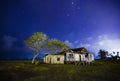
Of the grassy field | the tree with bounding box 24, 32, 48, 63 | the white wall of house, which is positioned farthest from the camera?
the white wall of house

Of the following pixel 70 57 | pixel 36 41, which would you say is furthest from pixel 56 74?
pixel 70 57

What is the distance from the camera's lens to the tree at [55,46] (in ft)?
52.7

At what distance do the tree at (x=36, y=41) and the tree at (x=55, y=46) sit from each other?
0.58 metres

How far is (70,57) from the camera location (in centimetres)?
1797

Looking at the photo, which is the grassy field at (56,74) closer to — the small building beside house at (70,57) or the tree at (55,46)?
the tree at (55,46)

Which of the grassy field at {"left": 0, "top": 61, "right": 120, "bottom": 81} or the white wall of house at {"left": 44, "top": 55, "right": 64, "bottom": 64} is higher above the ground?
the white wall of house at {"left": 44, "top": 55, "right": 64, "bottom": 64}

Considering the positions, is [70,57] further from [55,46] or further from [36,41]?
[36,41]

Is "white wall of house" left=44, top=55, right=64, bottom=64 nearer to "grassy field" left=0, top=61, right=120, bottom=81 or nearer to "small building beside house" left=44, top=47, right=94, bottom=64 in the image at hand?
"small building beside house" left=44, top=47, right=94, bottom=64

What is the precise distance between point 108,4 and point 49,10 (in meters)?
4.47

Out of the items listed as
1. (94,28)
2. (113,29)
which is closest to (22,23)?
(94,28)

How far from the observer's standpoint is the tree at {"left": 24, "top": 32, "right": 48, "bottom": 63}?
48.6 feet

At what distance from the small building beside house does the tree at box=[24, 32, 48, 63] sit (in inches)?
71.3

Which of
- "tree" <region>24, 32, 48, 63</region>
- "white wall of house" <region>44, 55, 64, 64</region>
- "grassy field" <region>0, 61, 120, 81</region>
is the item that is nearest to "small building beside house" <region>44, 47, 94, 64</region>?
"white wall of house" <region>44, 55, 64, 64</region>

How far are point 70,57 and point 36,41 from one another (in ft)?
14.2
